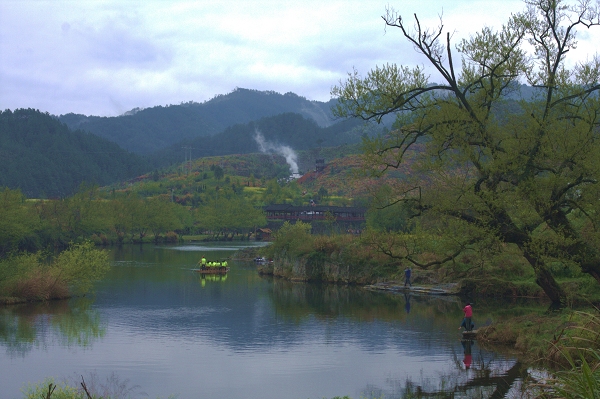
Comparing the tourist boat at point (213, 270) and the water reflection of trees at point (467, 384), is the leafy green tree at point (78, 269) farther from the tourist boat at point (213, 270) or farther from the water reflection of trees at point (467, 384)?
the water reflection of trees at point (467, 384)

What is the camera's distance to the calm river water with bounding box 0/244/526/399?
24422 mm

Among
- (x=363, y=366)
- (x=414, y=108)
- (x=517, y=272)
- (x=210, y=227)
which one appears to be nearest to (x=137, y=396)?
(x=363, y=366)

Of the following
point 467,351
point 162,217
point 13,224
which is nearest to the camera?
point 467,351

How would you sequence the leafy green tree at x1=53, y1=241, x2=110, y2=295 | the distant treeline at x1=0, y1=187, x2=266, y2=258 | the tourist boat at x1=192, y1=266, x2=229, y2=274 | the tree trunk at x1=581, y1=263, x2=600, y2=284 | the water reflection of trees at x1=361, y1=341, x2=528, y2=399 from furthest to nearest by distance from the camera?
Answer: 1. the distant treeline at x1=0, y1=187, x2=266, y2=258
2. the tourist boat at x1=192, y1=266, x2=229, y2=274
3. the leafy green tree at x1=53, y1=241, x2=110, y2=295
4. the tree trunk at x1=581, y1=263, x2=600, y2=284
5. the water reflection of trees at x1=361, y1=341, x2=528, y2=399

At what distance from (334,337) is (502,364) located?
9.70m

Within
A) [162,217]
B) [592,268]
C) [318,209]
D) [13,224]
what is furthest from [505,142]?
[162,217]

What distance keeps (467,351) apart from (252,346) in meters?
9.77

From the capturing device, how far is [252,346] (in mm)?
31906

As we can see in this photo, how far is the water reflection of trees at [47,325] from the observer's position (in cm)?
3203

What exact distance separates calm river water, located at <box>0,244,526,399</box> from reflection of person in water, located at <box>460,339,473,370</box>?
0.28 ft

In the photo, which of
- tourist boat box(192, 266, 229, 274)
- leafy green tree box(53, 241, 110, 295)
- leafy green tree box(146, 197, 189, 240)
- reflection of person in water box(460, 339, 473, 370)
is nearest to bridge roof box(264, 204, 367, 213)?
leafy green tree box(146, 197, 189, 240)

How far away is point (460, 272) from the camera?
5159 centimetres

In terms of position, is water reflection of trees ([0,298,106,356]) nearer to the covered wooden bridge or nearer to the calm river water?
the calm river water

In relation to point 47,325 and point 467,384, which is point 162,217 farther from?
point 467,384
